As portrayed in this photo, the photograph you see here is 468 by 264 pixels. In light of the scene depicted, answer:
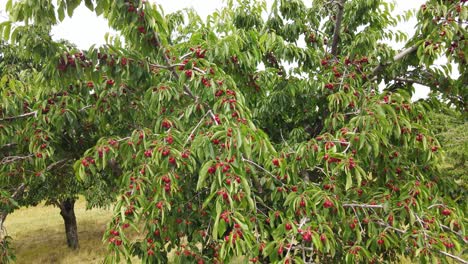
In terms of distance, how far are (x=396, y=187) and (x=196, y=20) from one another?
2964 mm

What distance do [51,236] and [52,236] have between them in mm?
55

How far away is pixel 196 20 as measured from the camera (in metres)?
4.29

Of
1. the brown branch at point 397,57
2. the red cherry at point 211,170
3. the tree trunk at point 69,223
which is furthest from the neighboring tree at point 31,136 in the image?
the tree trunk at point 69,223

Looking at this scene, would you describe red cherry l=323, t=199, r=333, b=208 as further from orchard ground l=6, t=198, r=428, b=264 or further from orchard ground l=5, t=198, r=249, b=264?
orchard ground l=6, t=198, r=428, b=264

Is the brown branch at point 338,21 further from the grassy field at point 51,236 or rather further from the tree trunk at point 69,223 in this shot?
the tree trunk at point 69,223

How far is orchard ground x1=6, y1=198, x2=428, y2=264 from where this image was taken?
11.5 m

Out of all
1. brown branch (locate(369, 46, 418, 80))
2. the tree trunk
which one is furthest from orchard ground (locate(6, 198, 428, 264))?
brown branch (locate(369, 46, 418, 80))

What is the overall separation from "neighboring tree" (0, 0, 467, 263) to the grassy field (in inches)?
362

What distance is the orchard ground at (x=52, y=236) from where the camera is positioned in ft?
37.6

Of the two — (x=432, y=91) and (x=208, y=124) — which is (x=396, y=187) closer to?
(x=432, y=91)

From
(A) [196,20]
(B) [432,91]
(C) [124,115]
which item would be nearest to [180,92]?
(C) [124,115]

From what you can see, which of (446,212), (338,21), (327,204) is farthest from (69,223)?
(446,212)

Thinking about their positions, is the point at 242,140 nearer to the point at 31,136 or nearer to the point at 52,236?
the point at 31,136

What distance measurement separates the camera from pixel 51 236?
49.1 feet
